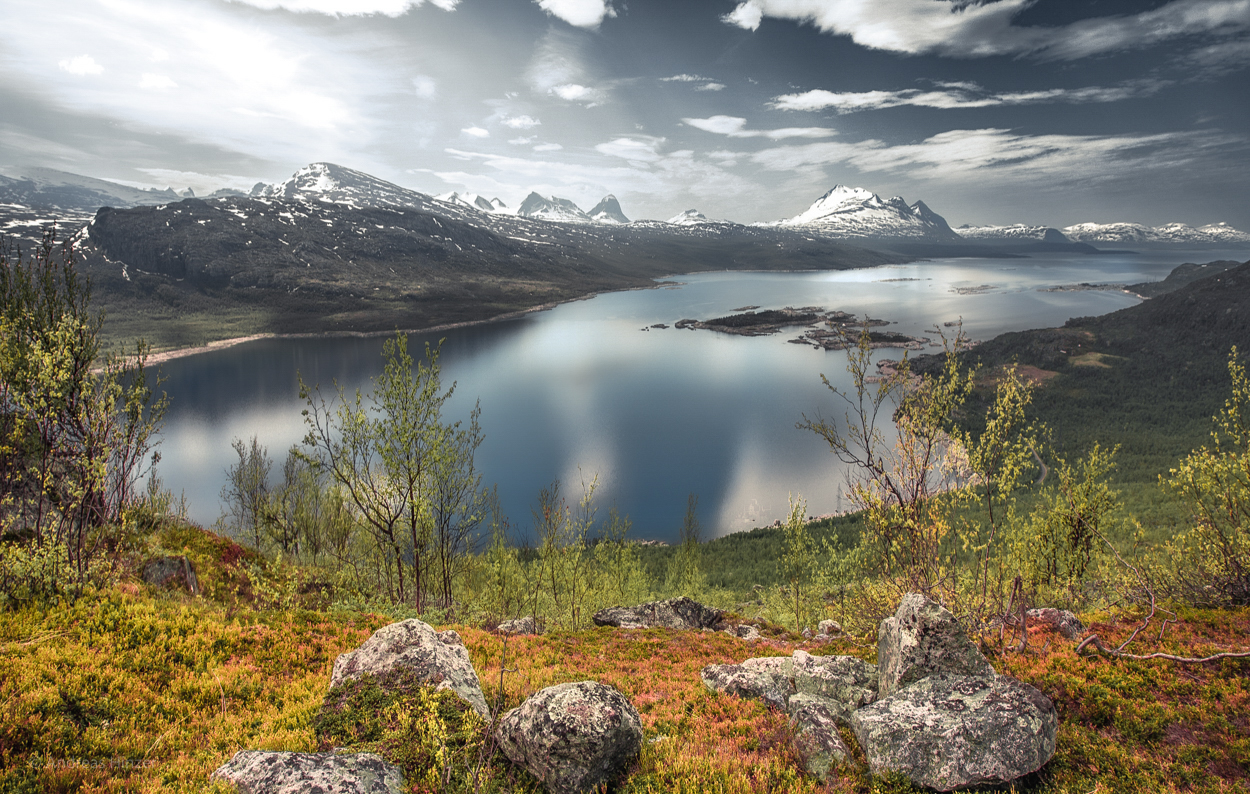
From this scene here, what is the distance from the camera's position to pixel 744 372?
122 m

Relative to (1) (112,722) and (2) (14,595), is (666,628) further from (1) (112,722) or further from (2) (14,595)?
(2) (14,595)

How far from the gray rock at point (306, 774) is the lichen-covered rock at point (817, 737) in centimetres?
683

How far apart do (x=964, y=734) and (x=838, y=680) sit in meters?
3.73

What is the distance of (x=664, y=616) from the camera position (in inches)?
971

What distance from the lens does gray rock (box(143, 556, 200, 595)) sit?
15.1 m

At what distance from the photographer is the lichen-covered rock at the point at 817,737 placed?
28.9ft

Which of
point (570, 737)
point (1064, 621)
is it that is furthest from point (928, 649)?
point (1064, 621)

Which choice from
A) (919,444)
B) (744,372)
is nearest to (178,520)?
(919,444)

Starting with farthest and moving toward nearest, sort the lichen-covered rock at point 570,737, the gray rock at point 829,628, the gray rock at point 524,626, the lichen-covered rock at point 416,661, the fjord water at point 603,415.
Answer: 1. the fjord water at point 603,415
2. the gray rock at point 829,628
3. the gray rock at point 524,626
4. the lichen-covered rock at point 416,661
5. the lichen-covered rock at point 570,737

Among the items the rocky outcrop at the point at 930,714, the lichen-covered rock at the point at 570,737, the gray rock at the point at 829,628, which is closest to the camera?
the lichen-covered rock at the point at 570,737

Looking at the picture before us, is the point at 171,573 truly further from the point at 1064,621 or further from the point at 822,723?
the point at 1064,621

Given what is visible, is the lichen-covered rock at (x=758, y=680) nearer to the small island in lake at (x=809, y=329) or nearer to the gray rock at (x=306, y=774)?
the gray rock at (x=306, y=774)

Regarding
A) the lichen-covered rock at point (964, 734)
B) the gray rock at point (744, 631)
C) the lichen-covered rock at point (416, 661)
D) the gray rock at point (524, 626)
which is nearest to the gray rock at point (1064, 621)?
the lichen-covered rock at point (964, 734)

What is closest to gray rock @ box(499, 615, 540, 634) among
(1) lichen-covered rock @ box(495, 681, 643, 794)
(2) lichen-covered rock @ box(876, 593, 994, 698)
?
(1) lichen-covered rock @ box(495, 681, 643, 794)
